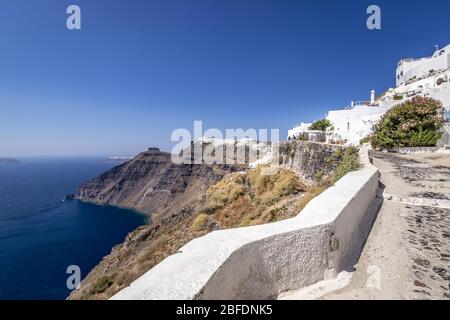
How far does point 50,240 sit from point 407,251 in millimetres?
77183

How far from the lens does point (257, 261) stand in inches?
94.1

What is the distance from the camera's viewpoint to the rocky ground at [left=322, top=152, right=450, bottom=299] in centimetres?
280

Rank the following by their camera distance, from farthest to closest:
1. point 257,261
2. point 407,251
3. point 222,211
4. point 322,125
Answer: point 322,125 < point 222,211 < point 407,251 < point 257,261

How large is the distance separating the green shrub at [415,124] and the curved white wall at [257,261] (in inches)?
649

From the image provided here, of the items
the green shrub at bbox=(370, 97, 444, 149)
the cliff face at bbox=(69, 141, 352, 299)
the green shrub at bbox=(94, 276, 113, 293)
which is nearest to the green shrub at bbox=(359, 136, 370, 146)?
the green shrub at bbox=(370, 97, 444, 149)

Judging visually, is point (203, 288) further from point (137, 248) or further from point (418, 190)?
point (137, 248)

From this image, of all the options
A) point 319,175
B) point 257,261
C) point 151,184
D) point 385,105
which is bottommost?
point 151,184

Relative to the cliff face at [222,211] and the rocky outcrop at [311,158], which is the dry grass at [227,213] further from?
the rocky outcrop at [311,158]

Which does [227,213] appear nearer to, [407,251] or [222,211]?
[222,211]

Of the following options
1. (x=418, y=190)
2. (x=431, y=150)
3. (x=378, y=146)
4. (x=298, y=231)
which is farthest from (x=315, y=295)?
(x=378, y=146)

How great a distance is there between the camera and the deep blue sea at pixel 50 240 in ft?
130

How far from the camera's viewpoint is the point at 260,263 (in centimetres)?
242

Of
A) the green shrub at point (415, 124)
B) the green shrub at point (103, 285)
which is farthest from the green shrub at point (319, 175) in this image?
the green shrub at point (103, 285)

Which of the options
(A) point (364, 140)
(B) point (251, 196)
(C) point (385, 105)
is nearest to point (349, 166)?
(B) point (251, 196)
